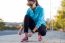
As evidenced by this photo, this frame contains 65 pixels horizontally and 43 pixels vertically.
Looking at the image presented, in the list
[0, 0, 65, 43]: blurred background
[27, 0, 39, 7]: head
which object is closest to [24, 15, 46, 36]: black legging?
[0, 0, 65, 43]: blurred background

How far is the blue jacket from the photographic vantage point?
6891mm

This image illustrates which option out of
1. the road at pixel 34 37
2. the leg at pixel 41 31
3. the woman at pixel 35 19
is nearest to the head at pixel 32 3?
the woman at pixel 35 19

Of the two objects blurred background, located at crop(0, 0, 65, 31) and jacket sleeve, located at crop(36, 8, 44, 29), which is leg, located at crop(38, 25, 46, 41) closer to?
jacket sleeve, located at crop(36, 8, 44, 29)

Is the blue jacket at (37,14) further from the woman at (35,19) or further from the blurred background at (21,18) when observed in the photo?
the blurred background at (21,18)

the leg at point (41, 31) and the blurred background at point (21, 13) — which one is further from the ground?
the blurred background at point (21, 13)

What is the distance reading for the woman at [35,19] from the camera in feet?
22.7

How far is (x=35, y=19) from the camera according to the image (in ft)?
22.8

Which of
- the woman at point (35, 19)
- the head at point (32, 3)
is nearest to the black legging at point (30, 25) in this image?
the woman at point (35, 19)

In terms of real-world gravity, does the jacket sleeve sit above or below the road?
above

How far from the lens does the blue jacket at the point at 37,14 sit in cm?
689

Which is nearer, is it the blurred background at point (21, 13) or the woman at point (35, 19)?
the woman at point (35, 19)

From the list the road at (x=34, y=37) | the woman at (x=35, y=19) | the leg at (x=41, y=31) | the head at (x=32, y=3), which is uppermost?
the head at (x=32, y=3)

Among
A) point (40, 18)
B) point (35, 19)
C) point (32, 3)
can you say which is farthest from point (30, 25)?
point (32, 3)

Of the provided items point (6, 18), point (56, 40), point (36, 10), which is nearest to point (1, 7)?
point (6, 18)
